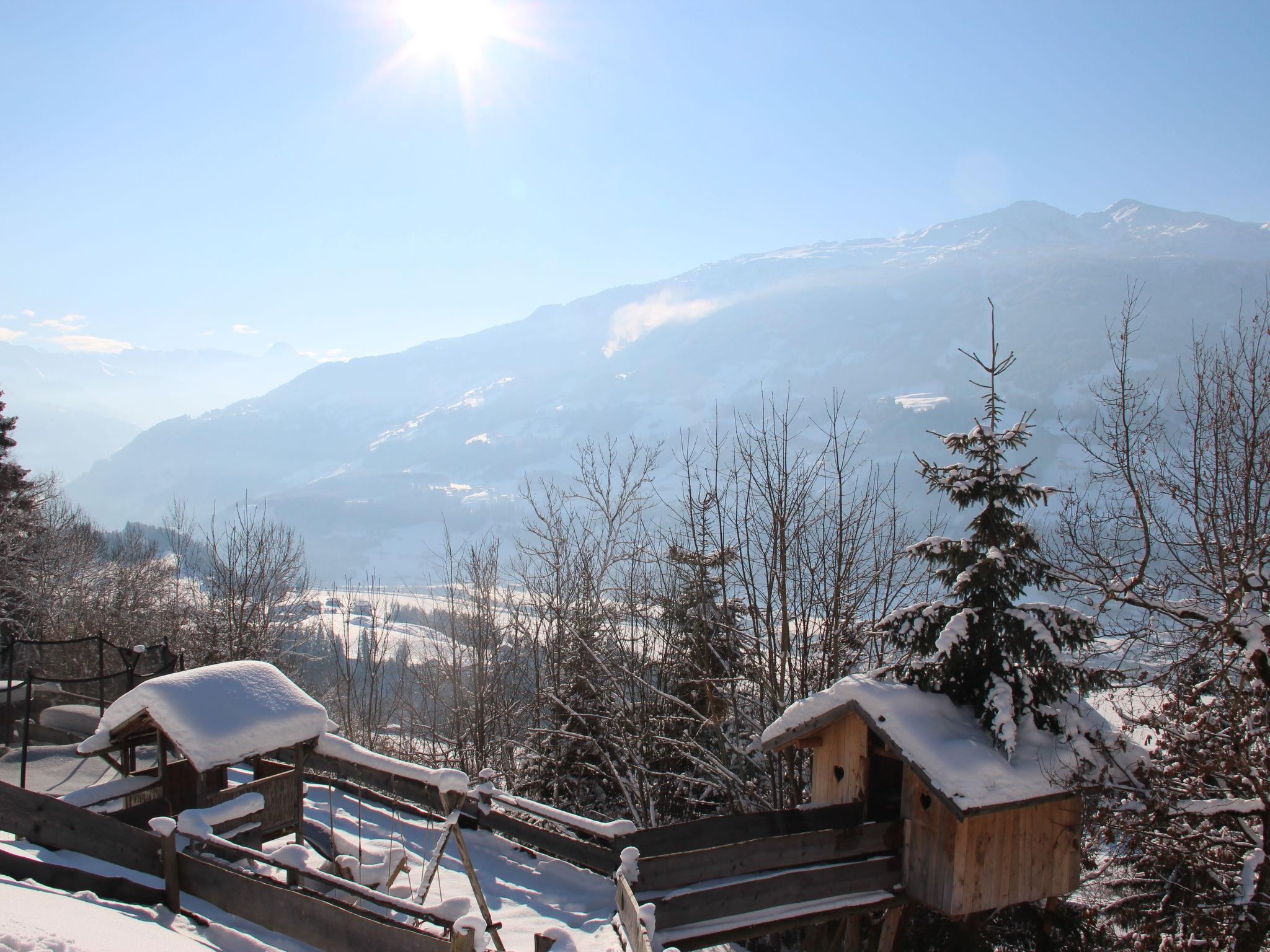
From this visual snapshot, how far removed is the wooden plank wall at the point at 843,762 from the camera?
401 inches

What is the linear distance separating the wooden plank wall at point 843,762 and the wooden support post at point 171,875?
7.51 metres

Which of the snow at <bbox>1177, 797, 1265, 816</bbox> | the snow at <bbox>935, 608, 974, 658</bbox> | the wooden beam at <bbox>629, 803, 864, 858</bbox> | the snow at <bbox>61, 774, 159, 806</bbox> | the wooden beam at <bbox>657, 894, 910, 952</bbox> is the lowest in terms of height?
the wooden beam at <bbox>657, 894, 910, 952</bbox>

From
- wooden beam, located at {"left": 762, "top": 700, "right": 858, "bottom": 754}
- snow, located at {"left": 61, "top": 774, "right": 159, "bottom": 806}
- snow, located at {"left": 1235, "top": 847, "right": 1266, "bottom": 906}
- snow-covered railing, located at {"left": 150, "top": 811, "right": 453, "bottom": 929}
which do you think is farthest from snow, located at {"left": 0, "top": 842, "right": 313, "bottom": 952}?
snow, located at {"left": 1235, "top": 847, "right": 1266, "bottom": 906}

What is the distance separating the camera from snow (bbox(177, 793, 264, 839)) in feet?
23.8

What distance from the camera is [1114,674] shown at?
970 cm

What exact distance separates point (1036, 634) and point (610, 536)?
11817 millimetres

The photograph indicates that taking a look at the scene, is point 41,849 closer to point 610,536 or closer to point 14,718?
point 14,718

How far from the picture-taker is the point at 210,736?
8.03 meters

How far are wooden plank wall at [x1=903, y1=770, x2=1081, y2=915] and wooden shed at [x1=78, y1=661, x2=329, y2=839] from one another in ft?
23.5

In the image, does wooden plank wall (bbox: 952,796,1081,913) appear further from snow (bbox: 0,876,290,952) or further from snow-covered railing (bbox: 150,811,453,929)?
snow (bbox: 0,876,290,952)

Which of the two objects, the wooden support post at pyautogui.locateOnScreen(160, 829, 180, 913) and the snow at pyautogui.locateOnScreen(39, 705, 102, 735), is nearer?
the wooden support post at pyautogui.locateOnScreen(160, 829, 180, 913)

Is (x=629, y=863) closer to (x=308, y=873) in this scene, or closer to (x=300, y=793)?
(x=308, y=873)

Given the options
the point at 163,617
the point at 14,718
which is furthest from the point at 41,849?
the point at 163,617

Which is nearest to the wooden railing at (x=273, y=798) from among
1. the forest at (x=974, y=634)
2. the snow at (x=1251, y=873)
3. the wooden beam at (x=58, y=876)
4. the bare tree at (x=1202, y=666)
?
the wooden beam at (x=58, y=876)
